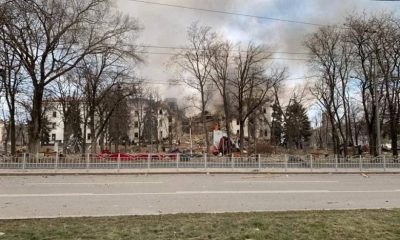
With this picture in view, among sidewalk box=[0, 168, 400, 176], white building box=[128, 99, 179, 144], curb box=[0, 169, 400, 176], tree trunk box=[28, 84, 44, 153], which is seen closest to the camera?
curb box=[0, 169, 400, 176]

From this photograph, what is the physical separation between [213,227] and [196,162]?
20.1 m

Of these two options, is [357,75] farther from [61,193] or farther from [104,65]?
[61,193]

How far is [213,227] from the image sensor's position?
774 centimetres

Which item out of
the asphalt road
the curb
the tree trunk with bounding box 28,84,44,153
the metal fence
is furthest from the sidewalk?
the tree trunk with bounding box 28,84,44,153

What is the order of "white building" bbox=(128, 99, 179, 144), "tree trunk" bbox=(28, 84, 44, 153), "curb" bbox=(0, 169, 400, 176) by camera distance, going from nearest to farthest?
"curb" bbox=(0, 169, 400, 176)
"tree trunk" bbox=(28, 84, 44, 153)
"white building" bbox=(128, 99, 179, 144)

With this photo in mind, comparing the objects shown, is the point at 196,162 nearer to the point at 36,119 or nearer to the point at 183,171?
the point at 183,171

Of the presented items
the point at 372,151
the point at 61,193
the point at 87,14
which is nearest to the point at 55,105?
the point at 87,14

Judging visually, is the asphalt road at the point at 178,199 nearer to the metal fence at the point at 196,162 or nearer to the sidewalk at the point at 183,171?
the sidewalk at the point at 183,171

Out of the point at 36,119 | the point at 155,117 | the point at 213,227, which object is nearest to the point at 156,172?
the point at 36,119

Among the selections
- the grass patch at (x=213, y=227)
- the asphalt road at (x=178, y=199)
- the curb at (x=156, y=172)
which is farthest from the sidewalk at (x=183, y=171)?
the grass patch at (x=213, y=227)

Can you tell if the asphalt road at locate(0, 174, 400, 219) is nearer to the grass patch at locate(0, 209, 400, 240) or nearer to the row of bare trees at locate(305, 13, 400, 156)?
the grass patch at locate(0, 209, 400, 240)

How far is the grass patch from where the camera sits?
706cm

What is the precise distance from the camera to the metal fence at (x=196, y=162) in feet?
86.2

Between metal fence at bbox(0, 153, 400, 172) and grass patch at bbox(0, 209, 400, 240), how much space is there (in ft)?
59.6
